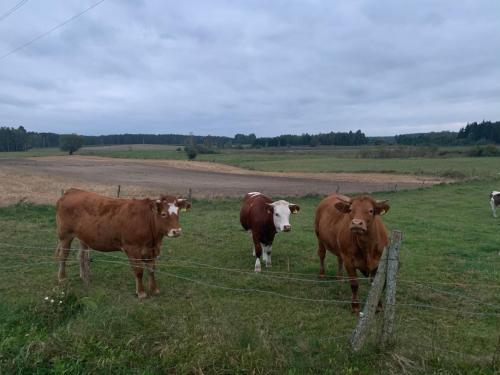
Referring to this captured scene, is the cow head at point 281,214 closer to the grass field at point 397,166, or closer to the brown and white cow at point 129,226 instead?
the brown and white cow at point 129,226

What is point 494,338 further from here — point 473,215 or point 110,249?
point 473,215

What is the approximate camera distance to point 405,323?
20.6 feet

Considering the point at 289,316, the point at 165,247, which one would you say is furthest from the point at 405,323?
the point at 165,247

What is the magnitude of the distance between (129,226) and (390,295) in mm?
4918

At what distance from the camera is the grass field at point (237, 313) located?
4.25 metres

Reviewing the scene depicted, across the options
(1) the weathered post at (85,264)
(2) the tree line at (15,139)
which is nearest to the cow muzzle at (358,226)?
(1) the weathered post at (85,264)

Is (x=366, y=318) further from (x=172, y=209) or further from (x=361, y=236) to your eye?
(x=172, y=209)

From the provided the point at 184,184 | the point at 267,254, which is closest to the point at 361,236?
the point at 267,254

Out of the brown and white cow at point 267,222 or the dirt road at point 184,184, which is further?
the dirt road at point 184,184

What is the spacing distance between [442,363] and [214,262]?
258 inches

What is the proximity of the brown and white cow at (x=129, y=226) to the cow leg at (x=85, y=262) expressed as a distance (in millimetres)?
27

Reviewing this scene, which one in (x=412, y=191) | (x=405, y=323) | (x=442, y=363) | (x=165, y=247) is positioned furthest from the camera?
(x=412, y=191)

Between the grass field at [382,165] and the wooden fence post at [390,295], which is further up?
the wooden fence post at [390,295]

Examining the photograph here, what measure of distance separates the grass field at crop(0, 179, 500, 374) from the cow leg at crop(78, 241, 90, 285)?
24 centimetres
